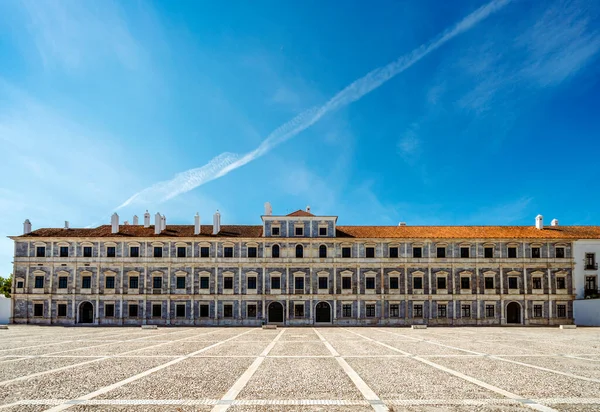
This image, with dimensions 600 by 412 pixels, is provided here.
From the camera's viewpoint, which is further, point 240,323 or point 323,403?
point 240,323

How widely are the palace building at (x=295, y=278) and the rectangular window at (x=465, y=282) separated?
14cm

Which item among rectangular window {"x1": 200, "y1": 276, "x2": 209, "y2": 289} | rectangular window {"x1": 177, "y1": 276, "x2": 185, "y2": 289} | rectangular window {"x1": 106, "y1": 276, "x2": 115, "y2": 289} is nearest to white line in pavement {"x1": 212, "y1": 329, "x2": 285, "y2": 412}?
rectangular window {"x1": 200, "y1": 276, "x2": 209, "y2": 289}

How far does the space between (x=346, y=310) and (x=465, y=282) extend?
12.9 m

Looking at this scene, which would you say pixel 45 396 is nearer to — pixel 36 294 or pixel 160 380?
pixel 160 380

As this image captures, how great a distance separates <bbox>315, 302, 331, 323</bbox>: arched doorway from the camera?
50.7 m

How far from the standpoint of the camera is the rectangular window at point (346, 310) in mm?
50562

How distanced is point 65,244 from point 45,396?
44783 millimetres

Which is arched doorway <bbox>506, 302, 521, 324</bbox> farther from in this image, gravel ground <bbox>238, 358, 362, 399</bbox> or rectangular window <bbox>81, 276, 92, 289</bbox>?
rectangular window <bbox>81, 276, 92, 289</bbox>

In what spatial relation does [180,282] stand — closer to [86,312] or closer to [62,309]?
[86,312]

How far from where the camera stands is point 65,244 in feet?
169

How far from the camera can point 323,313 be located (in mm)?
50844

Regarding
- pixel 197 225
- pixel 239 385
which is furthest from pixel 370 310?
pixel 239 385

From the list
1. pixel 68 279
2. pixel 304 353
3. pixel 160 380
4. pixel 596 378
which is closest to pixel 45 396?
pixel 160 380

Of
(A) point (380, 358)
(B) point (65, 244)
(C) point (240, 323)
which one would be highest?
(B) point (65, 244)
